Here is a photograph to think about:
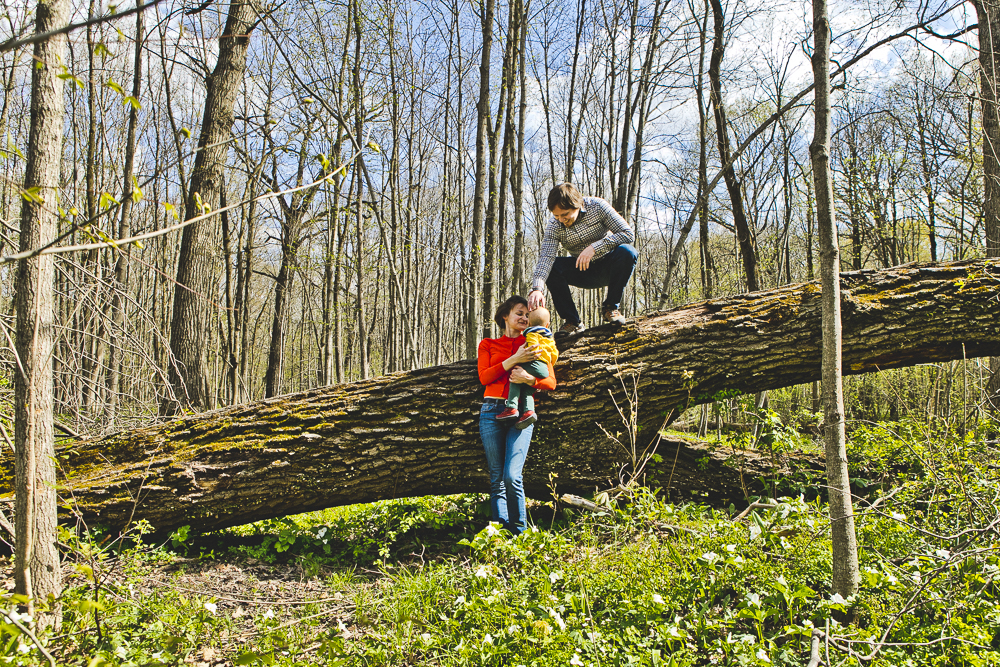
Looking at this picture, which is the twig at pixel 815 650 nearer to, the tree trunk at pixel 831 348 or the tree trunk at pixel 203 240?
the tree trunk at pixel 831 348

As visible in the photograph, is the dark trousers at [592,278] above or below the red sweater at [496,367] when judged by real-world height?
above

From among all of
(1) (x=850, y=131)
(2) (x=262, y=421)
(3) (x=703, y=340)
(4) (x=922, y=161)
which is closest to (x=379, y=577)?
(2) (x=262, y=421)

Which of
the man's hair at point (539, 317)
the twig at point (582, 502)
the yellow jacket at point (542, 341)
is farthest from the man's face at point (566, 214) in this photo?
the twig at point (582, 502)

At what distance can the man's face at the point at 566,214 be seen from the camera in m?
4.11

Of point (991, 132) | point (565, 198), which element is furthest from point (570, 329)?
point (991, 132)

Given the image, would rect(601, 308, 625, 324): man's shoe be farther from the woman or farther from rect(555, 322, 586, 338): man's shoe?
the woman

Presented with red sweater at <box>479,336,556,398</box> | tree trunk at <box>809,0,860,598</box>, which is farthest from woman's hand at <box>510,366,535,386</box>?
tree trunk at <box>809,0,860,598</box>

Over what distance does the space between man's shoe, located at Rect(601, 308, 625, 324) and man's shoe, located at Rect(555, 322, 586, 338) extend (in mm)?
211

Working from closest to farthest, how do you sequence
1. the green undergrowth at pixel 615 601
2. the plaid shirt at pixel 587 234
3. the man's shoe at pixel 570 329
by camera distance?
the green undergrowth at pixel 615 601 → the plaid shirt at pixel 587 234 → the man's shoe at pixel 570 329

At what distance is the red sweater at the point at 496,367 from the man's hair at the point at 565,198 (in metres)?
1.15

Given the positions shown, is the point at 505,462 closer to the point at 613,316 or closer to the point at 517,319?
the point at 517,319

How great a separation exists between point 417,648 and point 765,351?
3165 mm

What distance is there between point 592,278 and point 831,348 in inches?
85.9

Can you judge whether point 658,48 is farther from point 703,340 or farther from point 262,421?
point 262,421
